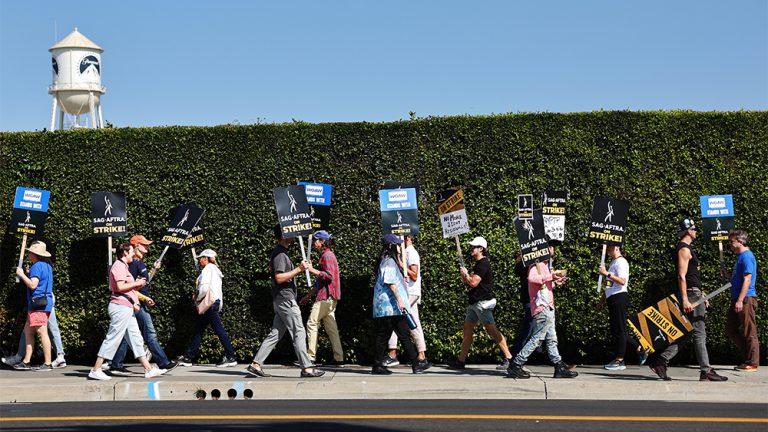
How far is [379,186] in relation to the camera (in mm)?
14836

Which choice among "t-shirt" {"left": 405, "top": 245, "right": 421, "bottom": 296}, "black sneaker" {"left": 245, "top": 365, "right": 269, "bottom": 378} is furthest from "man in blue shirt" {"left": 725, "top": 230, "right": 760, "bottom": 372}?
"black sneaker" {"left": 245, "top": 365, "right": 269, "bottom": 378}

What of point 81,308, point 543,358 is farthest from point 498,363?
point 81,308

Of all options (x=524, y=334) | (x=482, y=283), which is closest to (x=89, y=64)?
(x=482, y=283)

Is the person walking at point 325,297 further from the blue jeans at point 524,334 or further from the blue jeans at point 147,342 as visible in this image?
the blue jeans at point 524,334

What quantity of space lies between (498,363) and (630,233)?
2691 mm

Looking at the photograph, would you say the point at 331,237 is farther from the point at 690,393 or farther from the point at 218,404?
the point at 690,393

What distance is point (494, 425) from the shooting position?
32.2ft

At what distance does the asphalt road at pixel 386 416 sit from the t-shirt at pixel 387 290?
5.43 ft

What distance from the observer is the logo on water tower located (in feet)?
108

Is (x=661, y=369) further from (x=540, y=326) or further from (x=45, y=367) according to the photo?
(x=45, y=367)

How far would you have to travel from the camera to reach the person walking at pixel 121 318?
13.0 m

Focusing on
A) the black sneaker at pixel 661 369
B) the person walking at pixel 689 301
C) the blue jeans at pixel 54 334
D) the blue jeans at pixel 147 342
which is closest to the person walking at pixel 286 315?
the blue jeans at pixel 147 342

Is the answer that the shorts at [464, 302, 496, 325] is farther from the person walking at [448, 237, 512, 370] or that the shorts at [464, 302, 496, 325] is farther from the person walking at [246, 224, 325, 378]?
the person walking at [246, 224, 325, 378]

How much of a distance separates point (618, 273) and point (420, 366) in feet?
9.65
